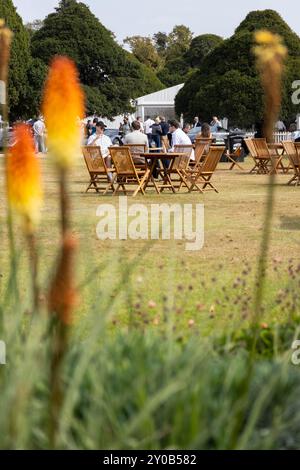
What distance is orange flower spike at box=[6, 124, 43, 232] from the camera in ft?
6.75

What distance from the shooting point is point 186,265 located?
8.09 meters

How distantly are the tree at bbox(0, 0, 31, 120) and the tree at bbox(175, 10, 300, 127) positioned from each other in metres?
8.41

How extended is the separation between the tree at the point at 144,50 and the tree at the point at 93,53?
3704cm

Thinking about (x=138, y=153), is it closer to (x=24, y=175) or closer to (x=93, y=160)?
(x=93, y=160)

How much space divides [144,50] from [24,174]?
100252 millimetres

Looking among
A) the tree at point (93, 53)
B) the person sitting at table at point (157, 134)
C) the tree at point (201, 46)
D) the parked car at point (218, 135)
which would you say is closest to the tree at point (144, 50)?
the tree at point (201, 46)

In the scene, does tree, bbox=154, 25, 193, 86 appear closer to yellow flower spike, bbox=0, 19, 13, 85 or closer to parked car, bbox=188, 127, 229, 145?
parked car, bbox=188, 127, 229, 145

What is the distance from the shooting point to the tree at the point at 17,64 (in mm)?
43312

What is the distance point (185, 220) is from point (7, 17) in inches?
1277

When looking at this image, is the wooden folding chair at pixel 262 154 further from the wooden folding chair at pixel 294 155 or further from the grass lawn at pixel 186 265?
the grass lawn at pixel 186 265

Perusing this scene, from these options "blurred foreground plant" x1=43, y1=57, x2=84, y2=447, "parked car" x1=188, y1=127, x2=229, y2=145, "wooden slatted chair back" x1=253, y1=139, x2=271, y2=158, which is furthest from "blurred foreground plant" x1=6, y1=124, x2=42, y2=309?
"parked car" x1=188, y1=127, x2=229, y2=145

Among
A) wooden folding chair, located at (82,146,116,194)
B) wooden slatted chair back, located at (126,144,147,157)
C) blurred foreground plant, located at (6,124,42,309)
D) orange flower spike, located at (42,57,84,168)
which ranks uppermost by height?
orange flower spike, located at (42,57,84,168)

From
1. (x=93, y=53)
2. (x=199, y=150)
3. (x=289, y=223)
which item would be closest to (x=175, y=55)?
(x=93, y=53)

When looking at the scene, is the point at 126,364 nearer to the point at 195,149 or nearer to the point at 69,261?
the point at 69,261
